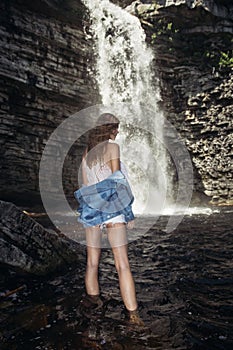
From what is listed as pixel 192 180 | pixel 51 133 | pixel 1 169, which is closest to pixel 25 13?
pixel 51 133

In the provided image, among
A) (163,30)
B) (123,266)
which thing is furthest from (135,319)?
(163,30)

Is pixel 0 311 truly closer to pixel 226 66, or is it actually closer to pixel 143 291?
pixel 143 291

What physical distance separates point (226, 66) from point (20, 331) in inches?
757

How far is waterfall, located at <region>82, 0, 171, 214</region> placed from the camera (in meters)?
17.9

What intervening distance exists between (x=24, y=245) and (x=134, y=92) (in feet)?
54.0

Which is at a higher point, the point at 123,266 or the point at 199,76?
the point at 199,76

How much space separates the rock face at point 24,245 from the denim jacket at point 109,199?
1.39 metres

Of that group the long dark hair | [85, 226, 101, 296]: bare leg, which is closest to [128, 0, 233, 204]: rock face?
[85, 226, 101, 296]: bare leg

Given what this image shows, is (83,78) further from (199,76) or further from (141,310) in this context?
(141,310)

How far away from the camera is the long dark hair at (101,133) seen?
3.36m

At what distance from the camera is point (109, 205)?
10.7 ft

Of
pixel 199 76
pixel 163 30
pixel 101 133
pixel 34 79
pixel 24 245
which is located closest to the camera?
pixel 101 133

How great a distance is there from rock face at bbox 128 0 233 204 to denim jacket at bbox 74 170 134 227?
16.1 meters

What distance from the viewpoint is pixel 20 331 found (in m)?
2.78
